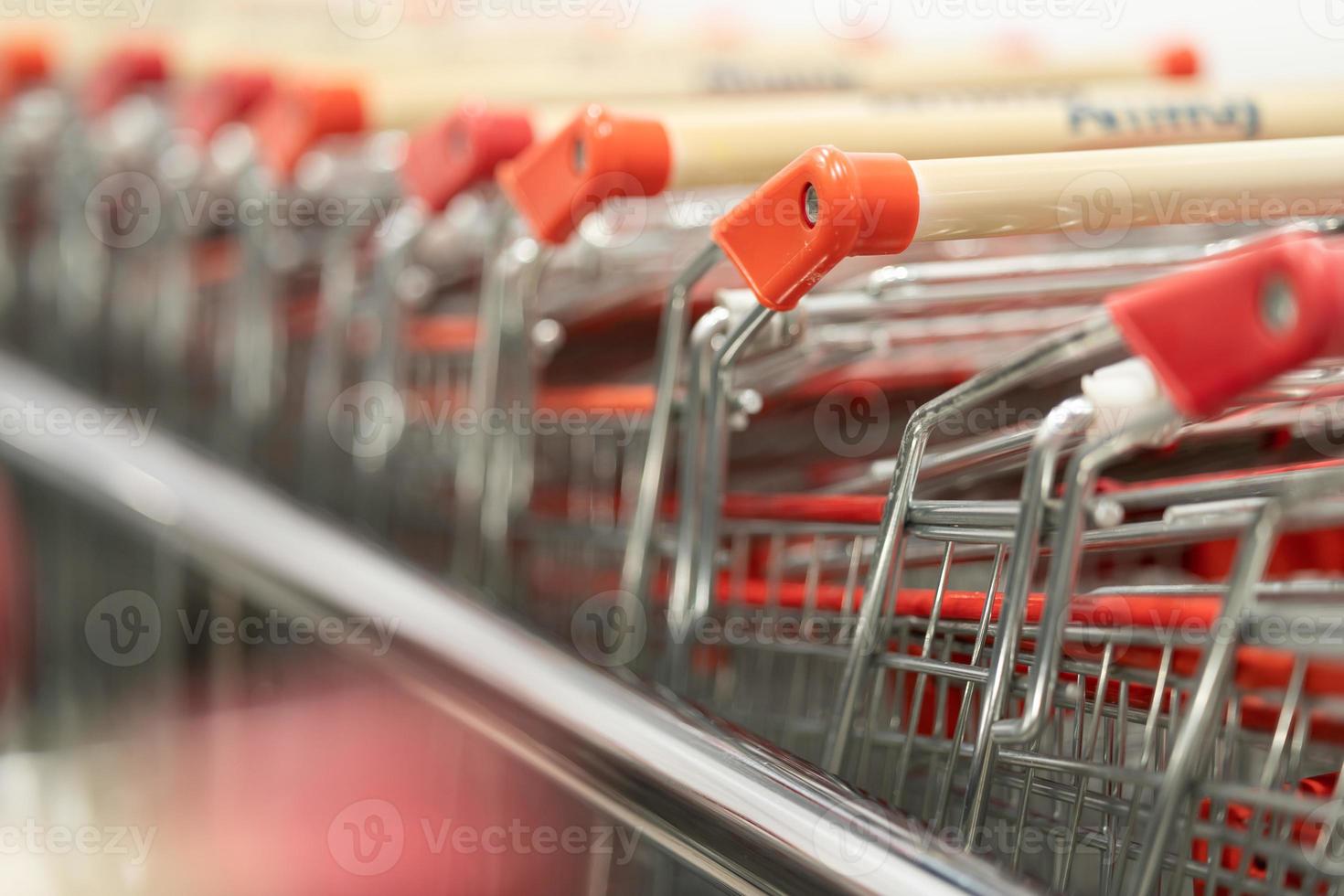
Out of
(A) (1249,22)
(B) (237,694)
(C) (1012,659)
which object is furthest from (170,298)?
(A) (1249,22)

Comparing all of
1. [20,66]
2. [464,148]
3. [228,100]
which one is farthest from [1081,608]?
[20,66]

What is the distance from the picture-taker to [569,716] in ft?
2.50

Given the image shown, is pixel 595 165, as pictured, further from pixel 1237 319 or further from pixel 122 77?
pixel 122 77

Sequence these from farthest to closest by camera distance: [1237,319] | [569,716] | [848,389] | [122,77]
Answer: [122,77]
[848,389]
[569,716]
[1237,319]

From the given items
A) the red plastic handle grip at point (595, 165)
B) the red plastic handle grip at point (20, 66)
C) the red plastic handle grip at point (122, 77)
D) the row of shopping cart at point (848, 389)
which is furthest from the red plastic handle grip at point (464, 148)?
the red plastic handle grip at point (20, 66)

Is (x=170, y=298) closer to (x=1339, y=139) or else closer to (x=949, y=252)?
(x=949, y=252)

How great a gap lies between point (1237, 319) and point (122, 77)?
1459mm

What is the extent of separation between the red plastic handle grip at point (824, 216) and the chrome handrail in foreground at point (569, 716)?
25 cm

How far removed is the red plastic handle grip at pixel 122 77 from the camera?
5.18ft

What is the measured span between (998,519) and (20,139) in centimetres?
139

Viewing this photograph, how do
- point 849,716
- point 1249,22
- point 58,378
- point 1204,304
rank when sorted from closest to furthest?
point 1204,304, point 849,716, point 58,378, point 1249,22

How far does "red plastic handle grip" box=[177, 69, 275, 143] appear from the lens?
1.38 m

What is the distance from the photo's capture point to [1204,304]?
1.60 feet

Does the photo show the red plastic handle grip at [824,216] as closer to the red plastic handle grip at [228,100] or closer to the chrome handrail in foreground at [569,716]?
the chrome handrail in foreground at [569,716]
